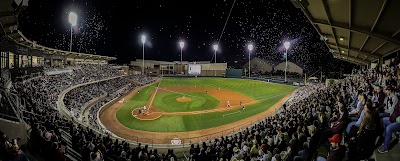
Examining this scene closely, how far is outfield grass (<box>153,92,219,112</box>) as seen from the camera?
35688 mm

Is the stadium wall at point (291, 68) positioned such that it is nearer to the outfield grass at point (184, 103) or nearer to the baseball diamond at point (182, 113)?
the baseball diamond at point (182, 113)

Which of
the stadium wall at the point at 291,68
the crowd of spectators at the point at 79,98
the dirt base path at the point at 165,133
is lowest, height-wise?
the dirt base path at the point at 165,133

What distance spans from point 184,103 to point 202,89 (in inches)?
612

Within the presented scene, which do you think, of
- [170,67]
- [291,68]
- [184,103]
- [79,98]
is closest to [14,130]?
[79,98]

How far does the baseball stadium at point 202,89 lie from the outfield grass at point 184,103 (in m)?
0.33

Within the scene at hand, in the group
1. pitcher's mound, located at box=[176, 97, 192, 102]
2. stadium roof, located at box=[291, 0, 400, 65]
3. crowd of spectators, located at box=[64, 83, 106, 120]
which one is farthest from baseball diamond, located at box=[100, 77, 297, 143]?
stadium roof, located at box=[291, 0, 400, 65]

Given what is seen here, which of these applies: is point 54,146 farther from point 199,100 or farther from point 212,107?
point 199,100

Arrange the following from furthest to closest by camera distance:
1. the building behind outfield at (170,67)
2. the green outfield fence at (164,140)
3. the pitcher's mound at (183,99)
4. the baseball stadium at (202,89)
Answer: the building behind outfield at (170,67)
the pitcher's mound at (183,99)
the green outfield fence at (164,140)
the baseball stadium at (202,89)

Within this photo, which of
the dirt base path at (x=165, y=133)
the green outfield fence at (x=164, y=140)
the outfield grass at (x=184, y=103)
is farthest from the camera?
the outfield grass at (x=184, y=103)

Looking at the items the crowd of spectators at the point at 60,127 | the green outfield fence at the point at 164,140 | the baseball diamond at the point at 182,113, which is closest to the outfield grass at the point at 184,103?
the baseball diamond at the point at 182,113

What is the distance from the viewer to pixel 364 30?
11.6 m

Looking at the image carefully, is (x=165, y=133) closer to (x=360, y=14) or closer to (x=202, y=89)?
(x=360, y=14)

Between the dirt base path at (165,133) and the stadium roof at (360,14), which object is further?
the dirt base path at (165,133)

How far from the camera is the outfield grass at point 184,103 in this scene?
35688 millimetres
